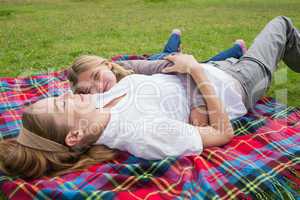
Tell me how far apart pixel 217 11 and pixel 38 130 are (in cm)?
960

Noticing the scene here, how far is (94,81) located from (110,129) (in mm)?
632

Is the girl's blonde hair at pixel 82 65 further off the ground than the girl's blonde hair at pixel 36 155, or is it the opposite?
the girl's blonde hair at pixel 82 65

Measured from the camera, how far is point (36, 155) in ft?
7.76

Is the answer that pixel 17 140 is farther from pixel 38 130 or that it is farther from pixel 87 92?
pixel 87 92

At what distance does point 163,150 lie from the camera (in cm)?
252

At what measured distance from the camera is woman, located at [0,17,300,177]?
2.38 m

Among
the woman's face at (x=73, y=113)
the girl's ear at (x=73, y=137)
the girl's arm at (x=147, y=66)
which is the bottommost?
the girl's ear at (x=73, y=137)

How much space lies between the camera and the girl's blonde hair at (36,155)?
7.75ft

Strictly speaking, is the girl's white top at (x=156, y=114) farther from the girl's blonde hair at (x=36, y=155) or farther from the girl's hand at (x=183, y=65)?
the girl's blonde hair at (x=36, y=155)

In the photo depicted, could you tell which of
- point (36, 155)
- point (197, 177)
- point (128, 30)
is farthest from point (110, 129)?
point (128, 30)

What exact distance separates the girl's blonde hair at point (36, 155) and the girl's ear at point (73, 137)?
0.09 ft

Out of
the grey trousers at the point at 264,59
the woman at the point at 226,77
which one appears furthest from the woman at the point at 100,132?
the grey trousers at the point at 264,59

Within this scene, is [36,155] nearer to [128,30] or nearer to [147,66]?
[147,66]

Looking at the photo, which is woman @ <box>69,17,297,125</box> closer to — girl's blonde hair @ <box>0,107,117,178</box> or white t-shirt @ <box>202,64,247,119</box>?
white t-shirt @ <box>202,64,247,119</box>
